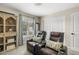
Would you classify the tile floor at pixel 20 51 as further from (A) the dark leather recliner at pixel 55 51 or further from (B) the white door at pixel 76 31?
(B) the white door at pixel 76 31

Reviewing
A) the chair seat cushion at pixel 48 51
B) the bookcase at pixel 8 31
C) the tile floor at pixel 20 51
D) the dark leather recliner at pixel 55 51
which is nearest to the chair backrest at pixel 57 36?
the dark leather recliner at pixel 55 51

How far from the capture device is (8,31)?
162cm

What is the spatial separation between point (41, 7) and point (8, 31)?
75 centimetres

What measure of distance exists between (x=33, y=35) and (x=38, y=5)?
57cm

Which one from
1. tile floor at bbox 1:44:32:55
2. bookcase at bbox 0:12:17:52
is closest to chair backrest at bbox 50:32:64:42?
tile floor at bbox 1:44:32:55

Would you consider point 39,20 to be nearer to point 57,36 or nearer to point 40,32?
point 40,32

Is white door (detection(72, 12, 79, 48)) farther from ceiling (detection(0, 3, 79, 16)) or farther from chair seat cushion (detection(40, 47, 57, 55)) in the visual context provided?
chair seat cushion (detection(40, 47, 57, 55))

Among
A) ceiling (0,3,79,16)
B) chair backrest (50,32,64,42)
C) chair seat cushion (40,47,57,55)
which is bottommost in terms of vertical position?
chair seat cushion (40,47,57,55)

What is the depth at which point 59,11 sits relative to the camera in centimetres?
165

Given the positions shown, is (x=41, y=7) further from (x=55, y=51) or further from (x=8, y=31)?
(x=55, y=51)

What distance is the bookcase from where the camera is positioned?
155 cm

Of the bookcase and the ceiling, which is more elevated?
the ceiling

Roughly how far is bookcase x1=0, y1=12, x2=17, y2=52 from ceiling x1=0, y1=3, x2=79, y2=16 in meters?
0.21

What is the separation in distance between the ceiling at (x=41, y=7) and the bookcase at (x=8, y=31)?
21cm
